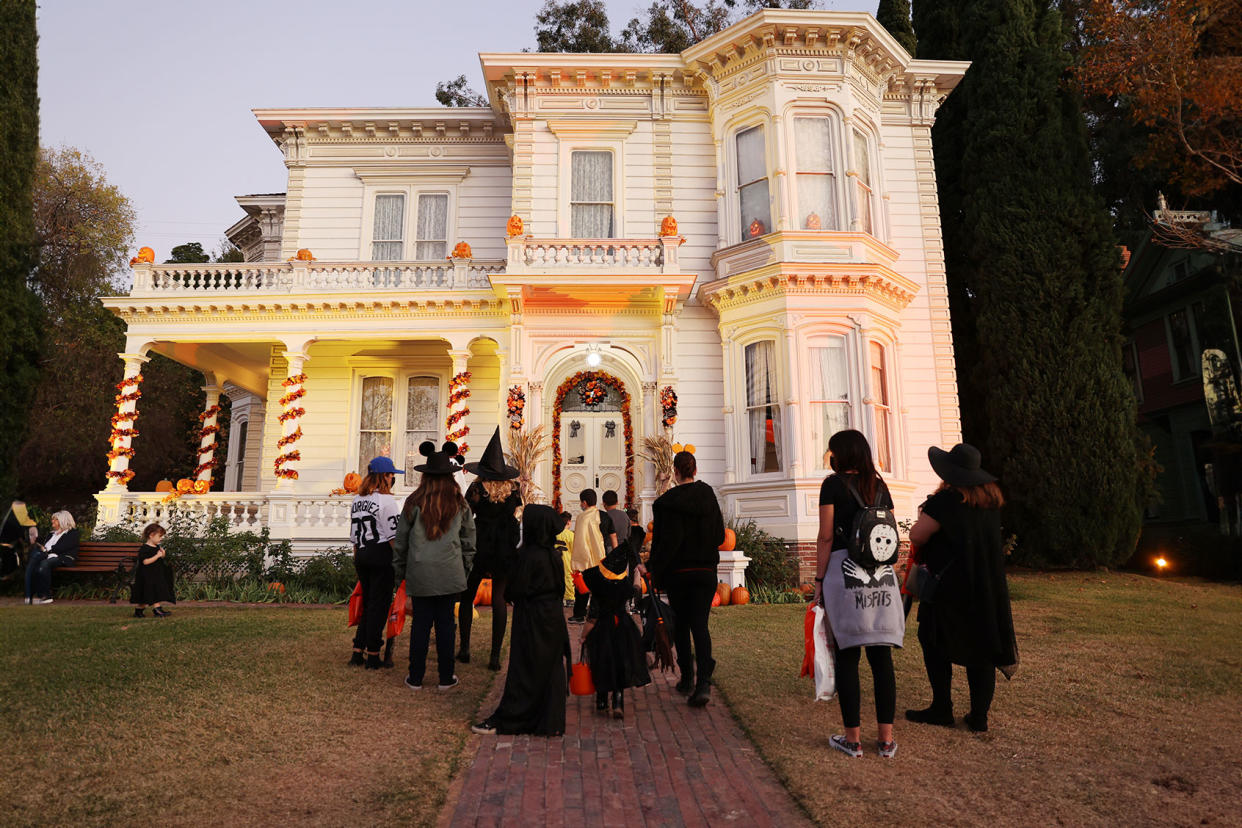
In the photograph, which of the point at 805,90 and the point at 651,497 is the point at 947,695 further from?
the point at 805,90

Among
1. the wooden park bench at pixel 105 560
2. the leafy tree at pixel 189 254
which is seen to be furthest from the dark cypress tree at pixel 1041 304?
the leafy tree at pixel 189 254

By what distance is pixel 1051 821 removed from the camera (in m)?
3.65

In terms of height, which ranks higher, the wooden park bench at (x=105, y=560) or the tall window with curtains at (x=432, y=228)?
the tall window with curtains at (x=432, y=228)

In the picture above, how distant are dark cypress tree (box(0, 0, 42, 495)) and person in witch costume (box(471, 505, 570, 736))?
49.4ft

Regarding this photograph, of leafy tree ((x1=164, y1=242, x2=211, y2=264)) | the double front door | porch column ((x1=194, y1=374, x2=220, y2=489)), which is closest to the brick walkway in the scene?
the double front door

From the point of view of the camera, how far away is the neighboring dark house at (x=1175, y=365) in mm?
21297

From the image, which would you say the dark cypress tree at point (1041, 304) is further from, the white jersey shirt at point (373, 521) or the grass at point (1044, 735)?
the white jersey shirt at point (373, 521)

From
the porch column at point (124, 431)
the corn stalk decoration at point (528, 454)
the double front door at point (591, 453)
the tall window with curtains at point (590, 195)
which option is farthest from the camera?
the tall window with curtains at point (590, 195)

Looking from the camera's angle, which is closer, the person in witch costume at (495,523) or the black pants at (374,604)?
the person in witch costume at (495,523)

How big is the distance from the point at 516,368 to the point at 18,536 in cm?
918

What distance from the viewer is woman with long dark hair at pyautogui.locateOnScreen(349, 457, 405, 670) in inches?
271

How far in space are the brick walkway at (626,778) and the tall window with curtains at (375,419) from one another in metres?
12.4

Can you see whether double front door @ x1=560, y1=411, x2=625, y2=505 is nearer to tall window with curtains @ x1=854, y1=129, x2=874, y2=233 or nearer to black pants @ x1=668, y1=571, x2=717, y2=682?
tall window with curtains @ x1=854, y1=129, x2=874, y2=233

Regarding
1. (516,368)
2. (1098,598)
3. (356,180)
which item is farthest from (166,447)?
(1098,598)
